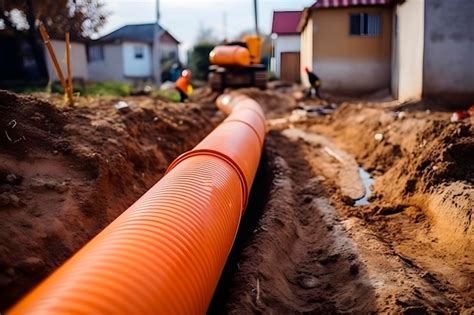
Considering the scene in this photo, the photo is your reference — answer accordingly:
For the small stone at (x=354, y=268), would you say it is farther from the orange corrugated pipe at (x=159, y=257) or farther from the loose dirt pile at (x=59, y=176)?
the loose dirt pile at (x=59, y=176)

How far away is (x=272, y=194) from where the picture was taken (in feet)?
20.8

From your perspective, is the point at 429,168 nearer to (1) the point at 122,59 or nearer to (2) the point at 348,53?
(2) the point at 348,53

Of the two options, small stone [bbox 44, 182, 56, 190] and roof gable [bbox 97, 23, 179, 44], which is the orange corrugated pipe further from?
roof gable [bbox 97, 23, 179, 44]

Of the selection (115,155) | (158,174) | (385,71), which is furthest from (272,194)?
(385,71)

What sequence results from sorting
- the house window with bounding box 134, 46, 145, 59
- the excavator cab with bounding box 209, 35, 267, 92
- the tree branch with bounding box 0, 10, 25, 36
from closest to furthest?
the excavator cab with bounding box 209, 35, 267, 92, the tree branch with bounding box 0, 10, 25, 36, the house window with bounding box 134, 46, 145, 59

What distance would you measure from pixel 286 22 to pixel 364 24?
6109 mm

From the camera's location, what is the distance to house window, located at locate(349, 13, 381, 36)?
1784 cm

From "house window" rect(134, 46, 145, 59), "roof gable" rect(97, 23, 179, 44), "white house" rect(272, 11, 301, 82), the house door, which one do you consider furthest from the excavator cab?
"roof gable" rect(97, 23, 179, 44)

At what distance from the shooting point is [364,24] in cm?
1803

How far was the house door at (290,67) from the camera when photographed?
829 inches

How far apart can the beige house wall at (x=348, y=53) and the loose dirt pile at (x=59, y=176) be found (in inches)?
507

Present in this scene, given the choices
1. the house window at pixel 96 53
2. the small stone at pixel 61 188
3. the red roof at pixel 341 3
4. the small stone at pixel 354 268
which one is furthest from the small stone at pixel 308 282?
the house window at pixel 96 53

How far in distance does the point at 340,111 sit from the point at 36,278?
37.4 ft

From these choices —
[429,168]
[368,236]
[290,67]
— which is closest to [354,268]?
[368,236]
